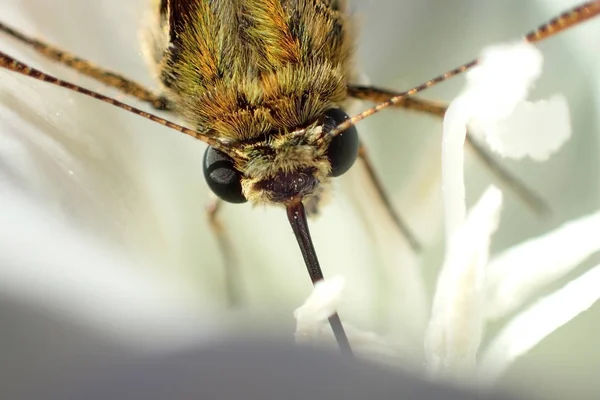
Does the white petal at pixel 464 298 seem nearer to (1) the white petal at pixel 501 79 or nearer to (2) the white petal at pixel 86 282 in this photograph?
(1) the white petal at pixel 501 79

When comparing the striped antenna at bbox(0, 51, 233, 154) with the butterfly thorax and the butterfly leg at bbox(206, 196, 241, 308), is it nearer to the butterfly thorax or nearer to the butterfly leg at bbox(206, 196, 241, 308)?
the butterfly thorax

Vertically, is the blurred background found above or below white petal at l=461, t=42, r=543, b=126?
above

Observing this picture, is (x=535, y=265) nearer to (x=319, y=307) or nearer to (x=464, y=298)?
(x=464, y=298)

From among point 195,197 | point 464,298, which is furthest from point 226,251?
point 464,298

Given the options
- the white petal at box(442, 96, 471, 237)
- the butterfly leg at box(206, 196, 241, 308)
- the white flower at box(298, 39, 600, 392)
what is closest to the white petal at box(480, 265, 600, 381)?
the white flower at box(298, 39, 600, 392)

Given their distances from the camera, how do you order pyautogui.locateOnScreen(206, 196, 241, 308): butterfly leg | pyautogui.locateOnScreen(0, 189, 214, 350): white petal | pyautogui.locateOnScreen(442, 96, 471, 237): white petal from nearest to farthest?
pyautogui.locateOnScreen(0, 189, 214, 350): white petal → pyautogui.locateOnScreen(442, 96, 471, 237): white petal → pyautogui.locateOnScreen(206, 196, 241, 308): butterfly leg
